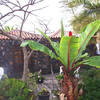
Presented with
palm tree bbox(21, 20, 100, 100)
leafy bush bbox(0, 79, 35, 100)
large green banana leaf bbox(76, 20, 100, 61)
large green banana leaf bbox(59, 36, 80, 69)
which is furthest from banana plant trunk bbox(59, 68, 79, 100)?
leafy bush bbox(0, 79, 35, 100)

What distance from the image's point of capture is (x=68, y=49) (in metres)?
3.05

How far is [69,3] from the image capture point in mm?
8500

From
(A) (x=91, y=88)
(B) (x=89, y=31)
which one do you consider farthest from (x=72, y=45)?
(A) (x=91, y=88)

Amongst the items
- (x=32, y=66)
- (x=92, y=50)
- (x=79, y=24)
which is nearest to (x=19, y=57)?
(x=32, y=66)

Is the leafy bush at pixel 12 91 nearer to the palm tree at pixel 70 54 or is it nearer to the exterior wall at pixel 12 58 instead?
the palm tree at pixel 70 54

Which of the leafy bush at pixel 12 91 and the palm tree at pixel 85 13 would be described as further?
the palm tree at pixel 85 13

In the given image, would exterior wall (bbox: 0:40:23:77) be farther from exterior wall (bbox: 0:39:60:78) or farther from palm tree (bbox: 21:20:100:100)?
palm tree (bbox: 21:20:100:100)

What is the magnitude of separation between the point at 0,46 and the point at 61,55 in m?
6.86

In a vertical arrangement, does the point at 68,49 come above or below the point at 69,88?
above

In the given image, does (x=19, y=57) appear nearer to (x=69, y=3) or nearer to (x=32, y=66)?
(x=32, y=66)

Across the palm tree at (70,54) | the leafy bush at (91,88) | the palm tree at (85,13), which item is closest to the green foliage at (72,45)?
the palm tree at (70,54)

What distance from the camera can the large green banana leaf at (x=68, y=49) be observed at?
2.92m

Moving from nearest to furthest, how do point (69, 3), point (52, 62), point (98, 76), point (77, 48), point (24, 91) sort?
point (77, 48) → point (24, 91) → point (98, 76) → point (69, 3) → point (52, 62)

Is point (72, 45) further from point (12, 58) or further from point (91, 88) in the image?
point (12, 58)
